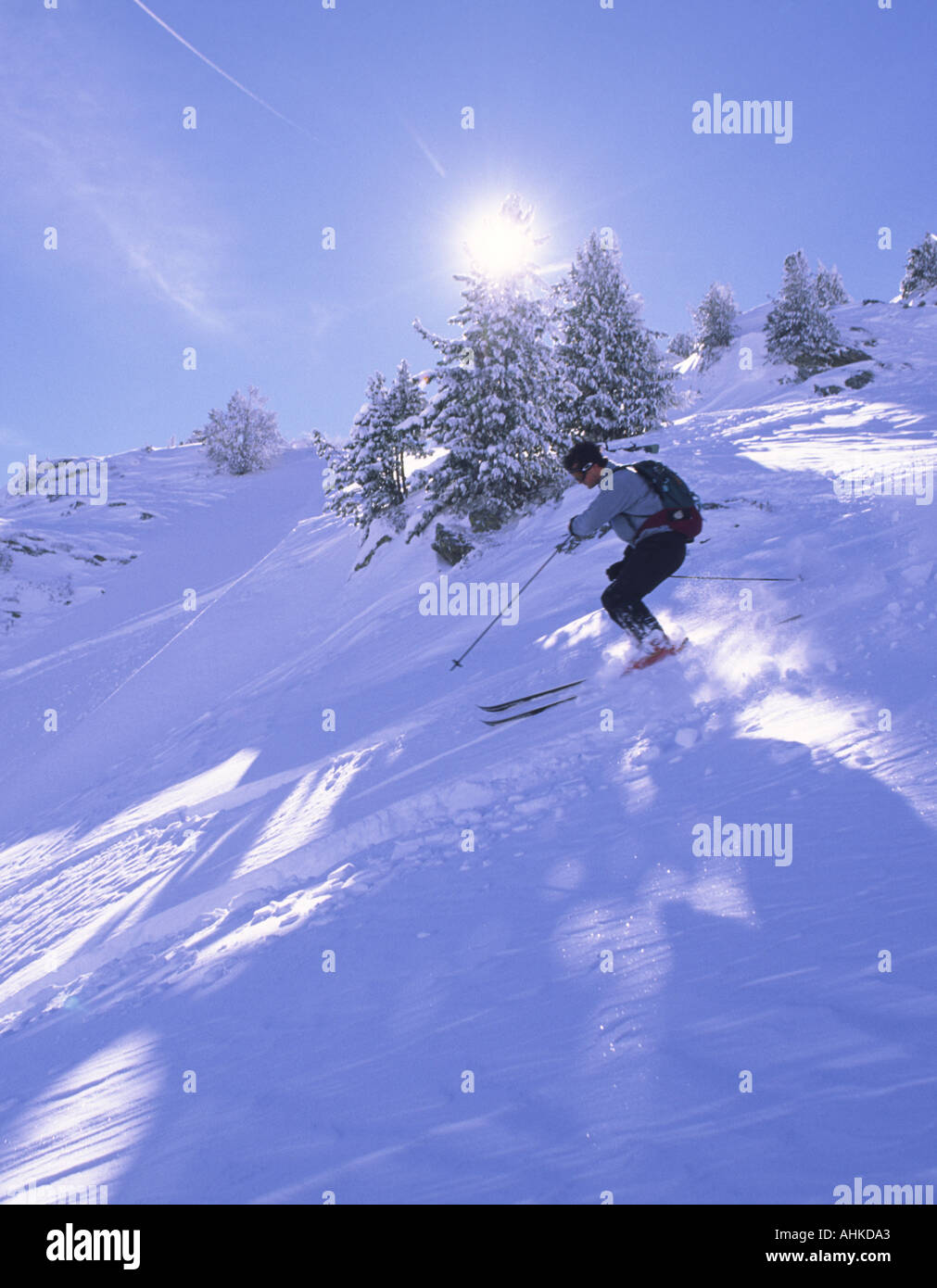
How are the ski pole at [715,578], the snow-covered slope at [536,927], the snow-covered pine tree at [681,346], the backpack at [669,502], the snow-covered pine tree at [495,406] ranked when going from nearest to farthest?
the snow-covered slope at [536,927], the backpack at [669,502], the ski pole at [715,578], the snow-covered pine tree at [495,406], the snow-covered pine tree at [681,346]

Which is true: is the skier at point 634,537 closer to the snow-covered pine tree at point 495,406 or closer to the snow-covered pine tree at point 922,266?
the snow-covered pine tree at point 495,406

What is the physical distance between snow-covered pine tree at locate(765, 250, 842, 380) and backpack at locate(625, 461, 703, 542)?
33530 mm

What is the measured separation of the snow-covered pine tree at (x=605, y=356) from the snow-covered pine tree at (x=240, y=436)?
110 feet

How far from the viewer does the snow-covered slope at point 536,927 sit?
2.31m

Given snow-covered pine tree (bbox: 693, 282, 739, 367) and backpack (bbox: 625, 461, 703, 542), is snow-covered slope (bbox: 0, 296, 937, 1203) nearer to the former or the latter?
backpack (bbox: 625, 461, 703, 542)

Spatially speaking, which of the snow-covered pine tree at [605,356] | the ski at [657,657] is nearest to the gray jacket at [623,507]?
the ski at [657,657]

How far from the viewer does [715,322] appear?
50156 millimetres

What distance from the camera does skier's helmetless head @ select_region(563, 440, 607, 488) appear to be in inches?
241

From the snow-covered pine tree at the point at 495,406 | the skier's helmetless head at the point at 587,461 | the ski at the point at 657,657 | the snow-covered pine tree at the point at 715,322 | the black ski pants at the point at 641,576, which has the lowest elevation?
the ski at the point at 657,657

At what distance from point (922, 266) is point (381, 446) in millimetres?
60075

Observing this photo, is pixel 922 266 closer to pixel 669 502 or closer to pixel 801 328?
pixel 801 328

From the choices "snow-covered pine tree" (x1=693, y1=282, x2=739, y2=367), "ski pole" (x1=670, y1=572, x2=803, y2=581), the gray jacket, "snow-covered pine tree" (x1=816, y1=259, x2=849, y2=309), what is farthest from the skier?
"snow-covered pine tree" (x1=816, y1=259, x2=849, y2=309)

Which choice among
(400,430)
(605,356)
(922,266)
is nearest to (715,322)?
(922,266)

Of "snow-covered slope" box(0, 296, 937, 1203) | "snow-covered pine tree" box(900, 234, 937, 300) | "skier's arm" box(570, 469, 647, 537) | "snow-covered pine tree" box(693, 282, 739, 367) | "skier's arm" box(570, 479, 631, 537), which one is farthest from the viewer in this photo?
"snow-covered pine tree" box(900, 234, 937, 300)
